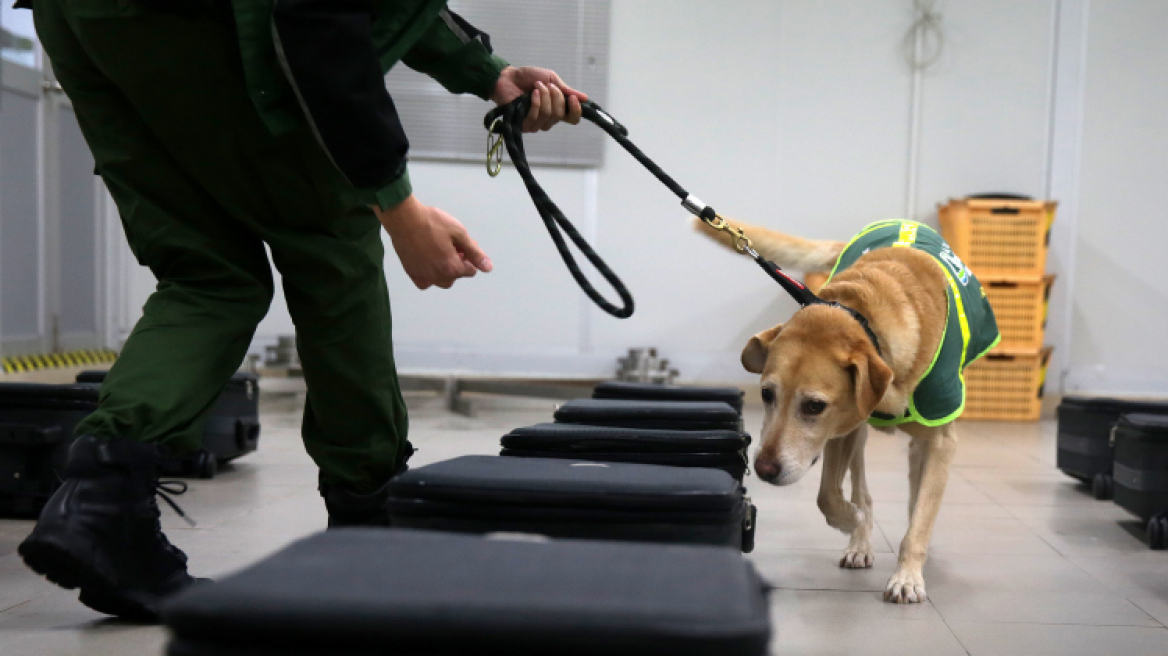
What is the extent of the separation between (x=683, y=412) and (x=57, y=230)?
508 cm

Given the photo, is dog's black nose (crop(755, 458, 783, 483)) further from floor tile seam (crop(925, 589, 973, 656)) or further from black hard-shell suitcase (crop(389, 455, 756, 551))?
black hard-shell suitcase (crop(389, 455, 756, 551))

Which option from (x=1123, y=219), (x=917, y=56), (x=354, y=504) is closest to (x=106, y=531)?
(x=354, y=504)

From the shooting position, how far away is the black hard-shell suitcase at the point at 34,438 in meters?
2.27

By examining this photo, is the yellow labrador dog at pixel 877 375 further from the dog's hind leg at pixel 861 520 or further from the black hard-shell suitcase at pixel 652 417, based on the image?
the black hard-shell suitcase at pixel 652 417

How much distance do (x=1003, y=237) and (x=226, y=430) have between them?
4.53m

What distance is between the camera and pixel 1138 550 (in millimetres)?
2338

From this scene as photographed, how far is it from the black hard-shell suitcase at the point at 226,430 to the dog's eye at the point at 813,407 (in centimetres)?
194

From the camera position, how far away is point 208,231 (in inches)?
55.6

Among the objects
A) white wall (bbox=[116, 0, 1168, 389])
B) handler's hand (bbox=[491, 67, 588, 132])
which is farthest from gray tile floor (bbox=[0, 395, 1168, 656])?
white wall (bbox=[116, 0, 1168, 389])

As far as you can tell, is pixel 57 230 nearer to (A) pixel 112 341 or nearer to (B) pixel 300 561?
(A) pixel 112 341

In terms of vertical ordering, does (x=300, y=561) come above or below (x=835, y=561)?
above

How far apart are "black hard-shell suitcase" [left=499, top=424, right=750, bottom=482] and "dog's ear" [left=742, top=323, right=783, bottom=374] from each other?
0.33 meters

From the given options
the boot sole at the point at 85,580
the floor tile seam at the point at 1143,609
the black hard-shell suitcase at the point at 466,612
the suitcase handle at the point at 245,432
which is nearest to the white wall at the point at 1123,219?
the floor tile seam at the point at 1143,609

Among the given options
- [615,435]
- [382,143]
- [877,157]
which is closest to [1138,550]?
[615,435]
